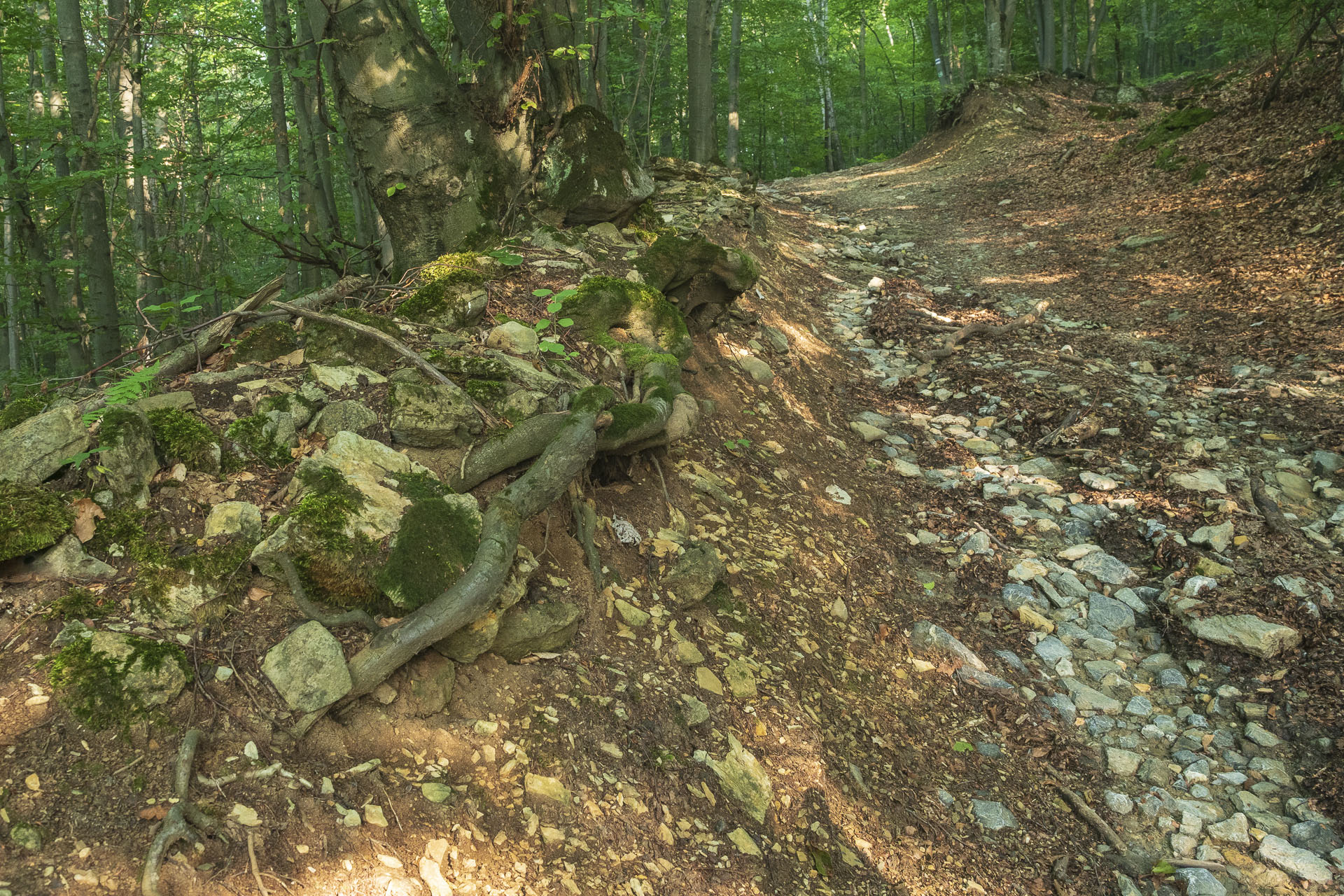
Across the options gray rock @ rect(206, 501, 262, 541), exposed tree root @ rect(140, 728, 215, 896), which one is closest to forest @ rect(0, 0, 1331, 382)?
gray rock @ rect(206, 501, 262, 541)

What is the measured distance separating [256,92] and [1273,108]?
14763 millimetres

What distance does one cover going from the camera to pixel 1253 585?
4.31m

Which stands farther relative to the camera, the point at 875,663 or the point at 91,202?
the point at 91,202

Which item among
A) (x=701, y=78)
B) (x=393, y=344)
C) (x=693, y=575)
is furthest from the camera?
(x=701, y=78)

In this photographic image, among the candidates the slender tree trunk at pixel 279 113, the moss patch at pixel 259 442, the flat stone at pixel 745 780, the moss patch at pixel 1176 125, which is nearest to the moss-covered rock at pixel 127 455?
the moss patch at pixel 259 442

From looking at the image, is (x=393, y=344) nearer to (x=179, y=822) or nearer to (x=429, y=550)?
(x=429, y=550)

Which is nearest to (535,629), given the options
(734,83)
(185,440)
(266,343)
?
(185,440)

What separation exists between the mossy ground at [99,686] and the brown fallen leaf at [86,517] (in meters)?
0.42

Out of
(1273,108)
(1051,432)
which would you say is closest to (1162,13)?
(1273,108)

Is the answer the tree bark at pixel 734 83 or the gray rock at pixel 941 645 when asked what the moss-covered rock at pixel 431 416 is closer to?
the gray rock at pixel 941 645

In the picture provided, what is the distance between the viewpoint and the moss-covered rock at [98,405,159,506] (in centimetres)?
248

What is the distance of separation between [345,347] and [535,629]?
5.44 feet

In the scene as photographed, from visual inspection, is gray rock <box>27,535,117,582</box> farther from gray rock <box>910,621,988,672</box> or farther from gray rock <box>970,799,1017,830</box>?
gray rock <box>910,621,988,672</box>

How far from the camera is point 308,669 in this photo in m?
2.29
